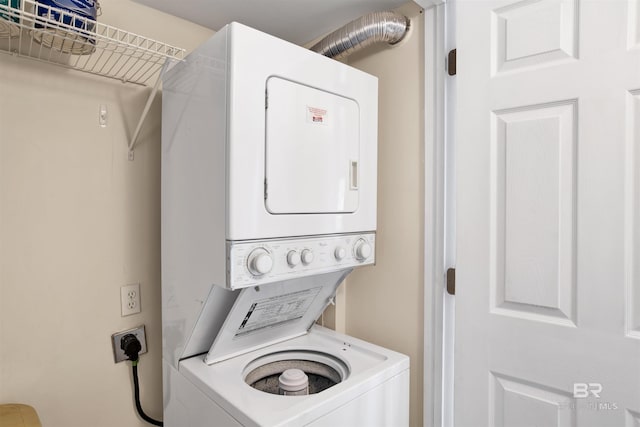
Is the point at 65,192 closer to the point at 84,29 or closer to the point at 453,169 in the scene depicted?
the point at 84,29

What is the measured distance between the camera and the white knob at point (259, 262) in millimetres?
1350

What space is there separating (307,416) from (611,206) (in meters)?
1.31

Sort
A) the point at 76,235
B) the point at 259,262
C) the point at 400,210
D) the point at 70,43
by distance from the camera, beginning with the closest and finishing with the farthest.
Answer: the point at 259,262 → the point at 70,43 → the point at 76,235 → the point at 400,210

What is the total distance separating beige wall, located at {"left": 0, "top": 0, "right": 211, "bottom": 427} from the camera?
1592mm

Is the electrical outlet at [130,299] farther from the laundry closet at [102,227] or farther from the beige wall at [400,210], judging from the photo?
the beige wall at [400,210]

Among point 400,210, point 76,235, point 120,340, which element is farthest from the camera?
point 400,210

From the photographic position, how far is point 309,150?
1.54 meters

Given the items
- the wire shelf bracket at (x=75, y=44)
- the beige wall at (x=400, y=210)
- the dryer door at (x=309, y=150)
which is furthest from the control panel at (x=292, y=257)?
the wire shelf bracket at (x=75, y=44)

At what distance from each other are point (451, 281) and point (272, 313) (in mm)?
882

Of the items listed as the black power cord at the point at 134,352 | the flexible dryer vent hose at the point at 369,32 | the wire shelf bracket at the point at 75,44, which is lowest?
the black power cord at the point at 134,352

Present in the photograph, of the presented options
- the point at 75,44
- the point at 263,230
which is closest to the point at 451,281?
the point at 263,230

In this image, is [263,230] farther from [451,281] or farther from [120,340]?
[120,340]

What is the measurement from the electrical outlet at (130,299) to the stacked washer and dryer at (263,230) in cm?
28

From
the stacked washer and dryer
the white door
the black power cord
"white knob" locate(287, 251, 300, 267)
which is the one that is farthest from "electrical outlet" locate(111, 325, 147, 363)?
the white door
